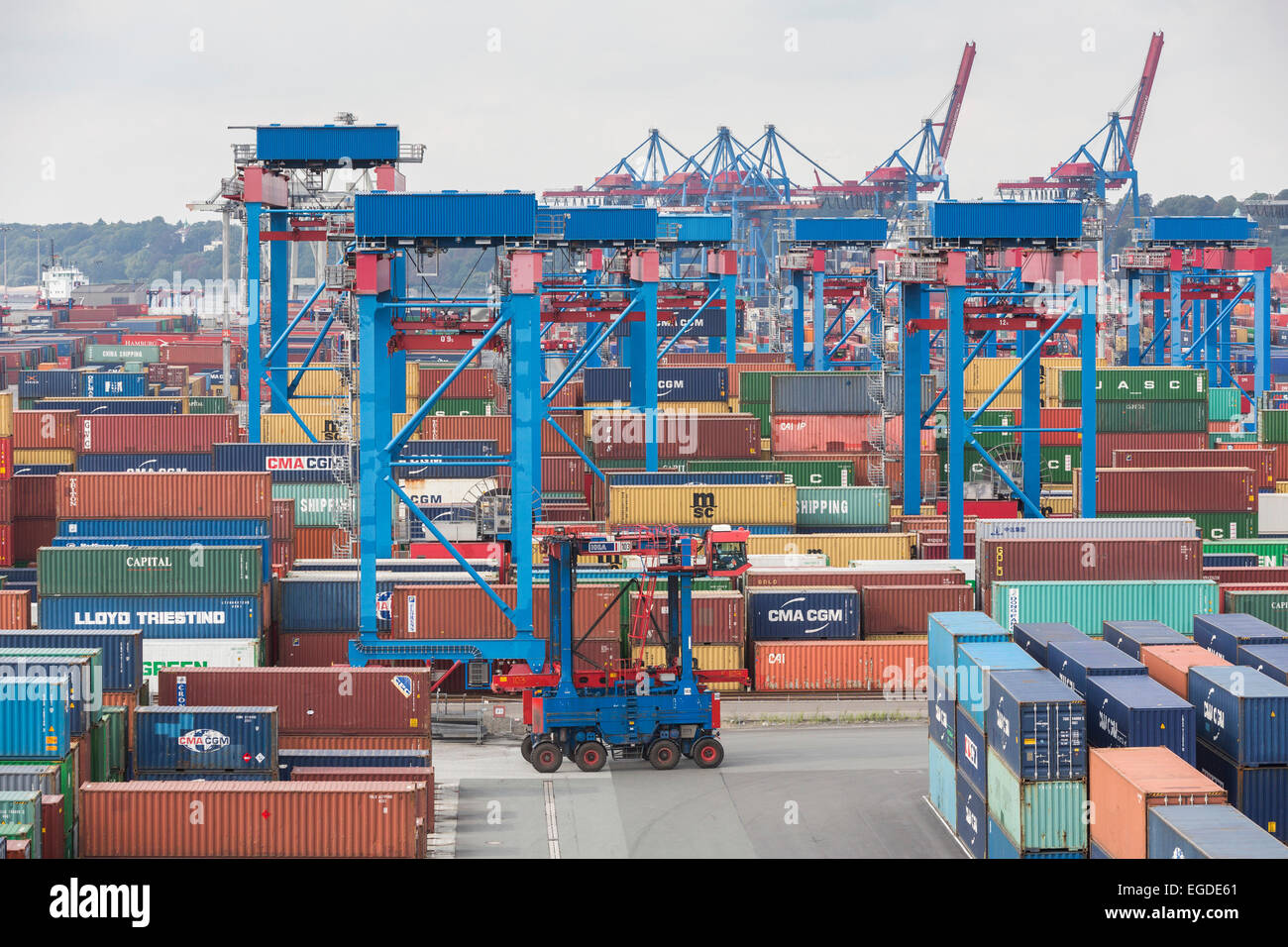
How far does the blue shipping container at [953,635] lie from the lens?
108ft

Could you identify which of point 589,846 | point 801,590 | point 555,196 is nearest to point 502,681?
point 589,846

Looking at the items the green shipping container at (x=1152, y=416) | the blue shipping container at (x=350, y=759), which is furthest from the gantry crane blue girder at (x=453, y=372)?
the green shipping container at (x=1152, y=416)

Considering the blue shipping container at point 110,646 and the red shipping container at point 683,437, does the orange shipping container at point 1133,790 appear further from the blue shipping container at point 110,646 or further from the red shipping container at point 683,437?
the red shipping container at point 683,437

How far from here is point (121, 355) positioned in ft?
441

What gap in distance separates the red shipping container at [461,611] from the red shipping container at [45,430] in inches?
848

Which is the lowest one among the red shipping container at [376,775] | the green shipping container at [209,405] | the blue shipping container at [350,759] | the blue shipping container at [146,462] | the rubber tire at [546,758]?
the rubber tire at [546,758]

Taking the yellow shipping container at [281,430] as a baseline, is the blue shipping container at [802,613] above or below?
below

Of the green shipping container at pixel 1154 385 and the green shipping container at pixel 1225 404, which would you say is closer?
the green shipping container at pixel 1154 385

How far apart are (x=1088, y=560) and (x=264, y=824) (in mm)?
25210

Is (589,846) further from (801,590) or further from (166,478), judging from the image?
(166,478)

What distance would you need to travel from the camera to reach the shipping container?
43719 millimetres

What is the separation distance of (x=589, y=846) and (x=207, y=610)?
15.6 m

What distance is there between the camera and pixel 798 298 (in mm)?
83875

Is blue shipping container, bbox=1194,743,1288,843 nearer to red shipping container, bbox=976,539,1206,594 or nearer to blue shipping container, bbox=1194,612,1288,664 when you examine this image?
blue shipping container, bbox=1194,612,1288,664
